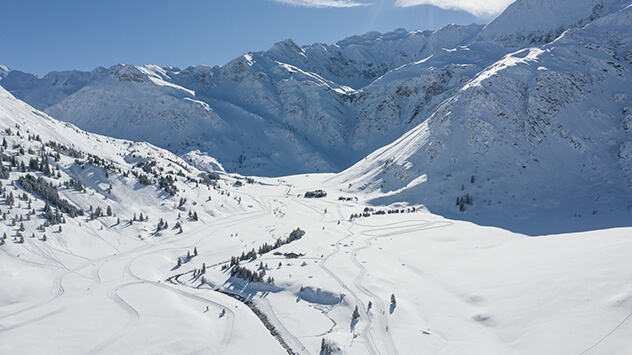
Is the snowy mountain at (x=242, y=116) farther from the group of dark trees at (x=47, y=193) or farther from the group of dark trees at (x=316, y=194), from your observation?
the group of dark trees at (x=47, y=193)

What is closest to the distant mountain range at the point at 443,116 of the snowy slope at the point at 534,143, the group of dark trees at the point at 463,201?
the snowy slope at the point at 534,143

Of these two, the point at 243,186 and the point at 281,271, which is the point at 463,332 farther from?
the point at 243,186

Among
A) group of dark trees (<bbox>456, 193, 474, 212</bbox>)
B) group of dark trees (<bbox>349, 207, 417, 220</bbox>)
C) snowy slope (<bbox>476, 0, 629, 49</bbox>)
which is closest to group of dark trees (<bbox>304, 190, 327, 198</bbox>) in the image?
group of dark trees (<bbox>349, 207, 417, 220</bbox>)

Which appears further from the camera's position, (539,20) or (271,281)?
(539,20)

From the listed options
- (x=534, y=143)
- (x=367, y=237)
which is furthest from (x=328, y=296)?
(x=534, y=143)

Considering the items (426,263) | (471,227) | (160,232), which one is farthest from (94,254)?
(471,227)

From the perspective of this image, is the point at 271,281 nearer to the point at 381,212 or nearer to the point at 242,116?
the point at 381,212

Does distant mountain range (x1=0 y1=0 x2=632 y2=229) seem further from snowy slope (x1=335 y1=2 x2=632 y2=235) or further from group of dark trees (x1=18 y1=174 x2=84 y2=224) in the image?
group of dark trees (x1=18 y1=174 x2=84 y2=224)

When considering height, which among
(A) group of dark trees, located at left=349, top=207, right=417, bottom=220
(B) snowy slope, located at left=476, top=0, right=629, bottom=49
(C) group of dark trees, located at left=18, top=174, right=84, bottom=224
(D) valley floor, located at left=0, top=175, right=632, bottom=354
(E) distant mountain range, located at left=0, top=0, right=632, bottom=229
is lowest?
(A) group of dark trees, located at left=349, top=207, right=417, bottom=220
